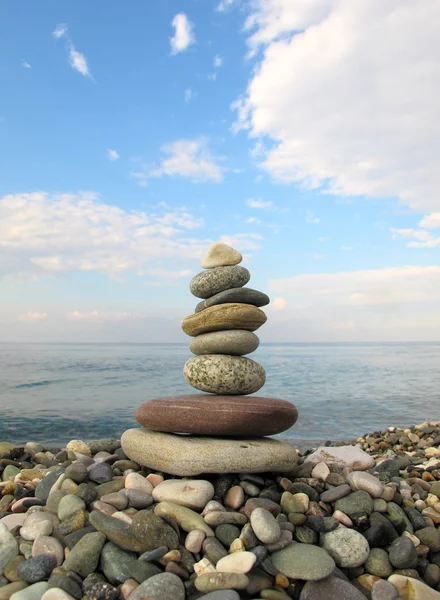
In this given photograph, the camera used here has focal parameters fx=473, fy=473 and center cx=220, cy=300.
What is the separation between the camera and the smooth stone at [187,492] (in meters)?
5.71

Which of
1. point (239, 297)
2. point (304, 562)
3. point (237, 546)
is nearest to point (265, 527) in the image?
point (237, 546)

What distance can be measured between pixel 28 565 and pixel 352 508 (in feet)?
12.5

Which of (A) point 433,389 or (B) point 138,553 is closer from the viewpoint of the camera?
(B) point 138,553

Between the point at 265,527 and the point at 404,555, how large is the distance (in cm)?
169

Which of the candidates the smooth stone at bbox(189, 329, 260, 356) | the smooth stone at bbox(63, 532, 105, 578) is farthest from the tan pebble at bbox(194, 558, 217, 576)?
the smooth stone at bbox(189, 329, 260, 356)

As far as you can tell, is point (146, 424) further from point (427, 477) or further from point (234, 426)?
point (427, 477)

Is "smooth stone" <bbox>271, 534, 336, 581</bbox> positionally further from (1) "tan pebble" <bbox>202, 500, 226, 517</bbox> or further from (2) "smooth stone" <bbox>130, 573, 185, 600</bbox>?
(2) "smooth stone" <bbox>130, 573, 185, 600</bbox>

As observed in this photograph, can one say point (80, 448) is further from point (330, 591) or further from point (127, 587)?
point (330, 591)

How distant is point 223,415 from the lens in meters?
6.43

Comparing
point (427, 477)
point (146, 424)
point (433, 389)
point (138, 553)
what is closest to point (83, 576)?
point (138, 553)

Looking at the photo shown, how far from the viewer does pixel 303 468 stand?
713cm

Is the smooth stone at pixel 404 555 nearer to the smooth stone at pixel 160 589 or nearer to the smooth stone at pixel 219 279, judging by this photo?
the smooth stone at pixel 160 589

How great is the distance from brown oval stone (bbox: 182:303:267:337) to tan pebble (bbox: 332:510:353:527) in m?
2.88

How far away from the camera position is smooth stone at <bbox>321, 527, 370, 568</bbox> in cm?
524
